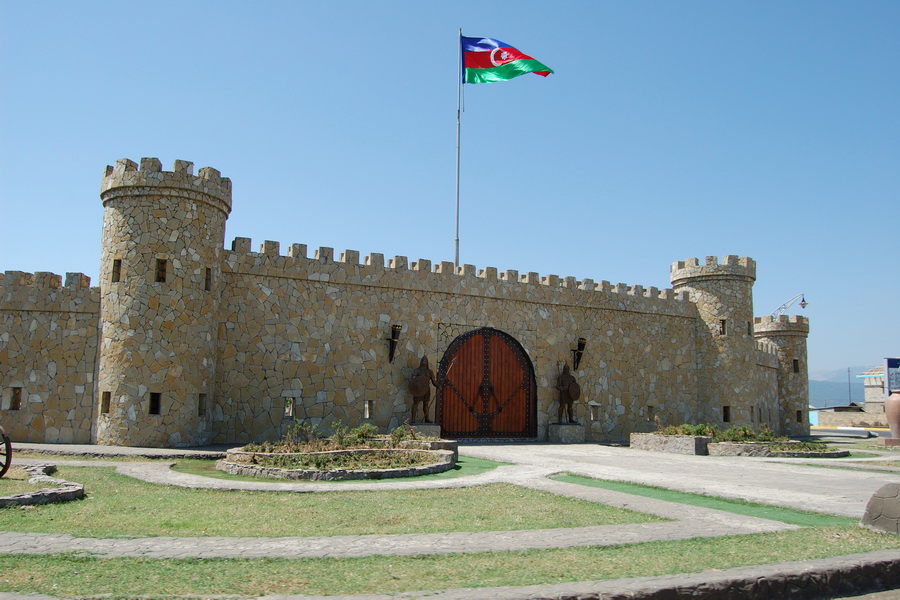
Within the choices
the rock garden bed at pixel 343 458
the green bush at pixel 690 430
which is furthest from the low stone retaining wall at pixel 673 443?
the rock garden bed at pixel 343 458

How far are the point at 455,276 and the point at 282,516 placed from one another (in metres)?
14.3

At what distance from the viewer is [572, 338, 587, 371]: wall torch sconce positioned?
76.2 ft

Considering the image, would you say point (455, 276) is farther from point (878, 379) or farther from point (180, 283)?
point (878, 379)

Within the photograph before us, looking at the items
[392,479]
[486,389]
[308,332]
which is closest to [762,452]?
[486,389]

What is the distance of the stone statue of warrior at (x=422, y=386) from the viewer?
781 inches

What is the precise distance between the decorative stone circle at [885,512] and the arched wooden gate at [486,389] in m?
14.4

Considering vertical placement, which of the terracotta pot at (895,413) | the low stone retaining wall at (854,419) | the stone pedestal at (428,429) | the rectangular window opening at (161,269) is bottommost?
the low stone retaining wall at (854,419)

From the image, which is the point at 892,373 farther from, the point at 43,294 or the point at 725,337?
the point at 43,294

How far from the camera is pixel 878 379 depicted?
48781 millimetres

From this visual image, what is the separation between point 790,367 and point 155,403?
27418 millimetres

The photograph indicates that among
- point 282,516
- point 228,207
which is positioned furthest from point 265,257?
point 282,516

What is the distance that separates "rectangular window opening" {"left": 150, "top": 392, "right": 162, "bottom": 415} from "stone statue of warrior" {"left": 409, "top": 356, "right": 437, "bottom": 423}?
21.4 ft

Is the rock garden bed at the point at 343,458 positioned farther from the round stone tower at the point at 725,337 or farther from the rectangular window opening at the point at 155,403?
Answer: the round stone tower at the point at 725,337

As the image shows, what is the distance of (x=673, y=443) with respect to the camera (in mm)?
19359
